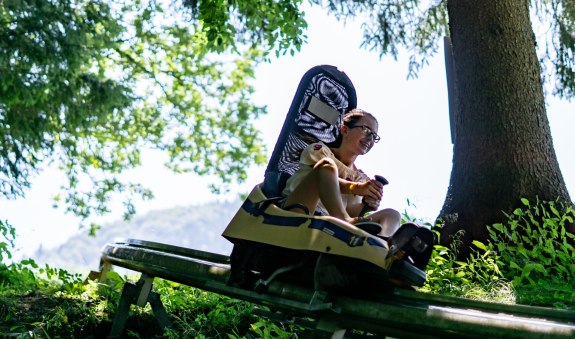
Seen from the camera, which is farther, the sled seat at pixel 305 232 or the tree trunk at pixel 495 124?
the tree trunk at pixel 495 124

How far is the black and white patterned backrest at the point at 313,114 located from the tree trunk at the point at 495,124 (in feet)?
7.58

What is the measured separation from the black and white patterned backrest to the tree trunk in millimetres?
2312

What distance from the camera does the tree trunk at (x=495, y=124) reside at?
673 centimetres

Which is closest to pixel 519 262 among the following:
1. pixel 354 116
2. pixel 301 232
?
pixel 354 116

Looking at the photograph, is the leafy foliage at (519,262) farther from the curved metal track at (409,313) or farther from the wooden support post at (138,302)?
the curved metal track at (409,313)

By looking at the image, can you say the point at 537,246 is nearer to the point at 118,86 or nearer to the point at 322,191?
the point at 322,191

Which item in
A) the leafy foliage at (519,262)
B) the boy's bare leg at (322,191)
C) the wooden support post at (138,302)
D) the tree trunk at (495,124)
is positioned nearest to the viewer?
the boy's bare leg at (322,191)

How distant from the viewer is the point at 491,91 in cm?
700

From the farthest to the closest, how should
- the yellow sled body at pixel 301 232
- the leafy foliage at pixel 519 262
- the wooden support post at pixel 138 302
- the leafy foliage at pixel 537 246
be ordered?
the leafy foliage at pixel 537 246 → the leafy foliage at pixel 519 262 → the wooden support post at pixel 138 302 → the yellow sled body at pixel 301 232

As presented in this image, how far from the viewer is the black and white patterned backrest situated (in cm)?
461

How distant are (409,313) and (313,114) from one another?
153 cm

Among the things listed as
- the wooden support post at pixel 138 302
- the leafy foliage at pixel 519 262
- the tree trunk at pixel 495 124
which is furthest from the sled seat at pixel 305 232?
the tree trunk at pixel 495 124

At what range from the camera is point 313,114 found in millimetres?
4703

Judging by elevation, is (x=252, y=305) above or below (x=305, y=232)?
below
